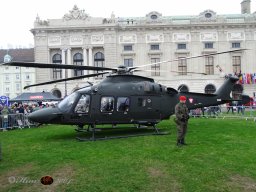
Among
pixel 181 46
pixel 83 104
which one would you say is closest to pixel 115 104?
pixel 83 104

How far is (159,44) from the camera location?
5184 centimetres

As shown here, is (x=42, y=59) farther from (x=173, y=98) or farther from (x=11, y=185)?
(x=11, y=185)

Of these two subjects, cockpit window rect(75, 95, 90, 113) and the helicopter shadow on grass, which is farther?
the helicopter shadow on grass

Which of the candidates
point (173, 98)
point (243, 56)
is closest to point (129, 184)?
point (173, 98)

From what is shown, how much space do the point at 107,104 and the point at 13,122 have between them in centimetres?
961

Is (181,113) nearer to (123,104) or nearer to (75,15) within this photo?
(123,104)

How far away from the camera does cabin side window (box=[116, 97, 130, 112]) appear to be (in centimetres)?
1281

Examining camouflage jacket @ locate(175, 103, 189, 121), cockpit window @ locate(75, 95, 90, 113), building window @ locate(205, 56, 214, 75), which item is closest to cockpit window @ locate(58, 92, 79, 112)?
cockpit window @ locate(75, 95, 90, 113)

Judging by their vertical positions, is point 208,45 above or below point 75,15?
below

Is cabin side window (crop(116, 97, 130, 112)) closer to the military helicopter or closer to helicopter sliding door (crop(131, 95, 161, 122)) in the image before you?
the military helicopter

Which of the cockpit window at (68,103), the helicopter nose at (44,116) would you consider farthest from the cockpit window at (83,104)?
the helicopter nose at (44,116)

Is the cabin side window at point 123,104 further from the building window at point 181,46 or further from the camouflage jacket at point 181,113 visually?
the building window at point 181,46

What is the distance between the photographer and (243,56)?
169ft

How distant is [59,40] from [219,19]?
28.0 metres
